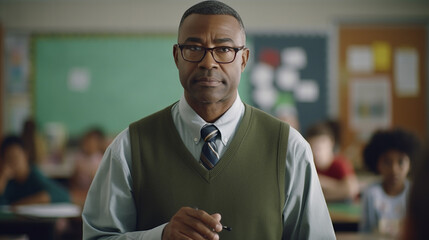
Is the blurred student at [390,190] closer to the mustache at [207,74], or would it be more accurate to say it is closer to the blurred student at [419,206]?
the mustache at [207,74]

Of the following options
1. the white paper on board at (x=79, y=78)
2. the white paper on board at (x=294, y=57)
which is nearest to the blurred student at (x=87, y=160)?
the white paper on board at (x=79, y=78)

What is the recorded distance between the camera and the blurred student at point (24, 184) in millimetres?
3693

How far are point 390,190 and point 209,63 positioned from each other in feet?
6.84

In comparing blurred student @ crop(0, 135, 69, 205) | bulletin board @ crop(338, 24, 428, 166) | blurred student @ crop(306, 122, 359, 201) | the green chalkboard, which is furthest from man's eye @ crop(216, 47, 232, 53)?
bulletin board @ crop(338, 24, 428, 166)

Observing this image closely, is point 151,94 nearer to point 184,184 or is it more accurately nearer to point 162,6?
point 162,6

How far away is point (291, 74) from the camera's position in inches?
238

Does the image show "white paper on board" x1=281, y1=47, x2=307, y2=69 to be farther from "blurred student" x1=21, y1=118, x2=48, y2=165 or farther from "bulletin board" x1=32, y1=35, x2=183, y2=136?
"blurred student" x1=21, y1=118, x2=48, y2=165

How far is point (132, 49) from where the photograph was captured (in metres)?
5.95

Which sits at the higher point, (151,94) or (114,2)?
(114,2)

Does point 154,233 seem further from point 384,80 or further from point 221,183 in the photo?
point 384,80

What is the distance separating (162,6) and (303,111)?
1956 millimetres

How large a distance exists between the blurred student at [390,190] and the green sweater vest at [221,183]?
70.6 inches

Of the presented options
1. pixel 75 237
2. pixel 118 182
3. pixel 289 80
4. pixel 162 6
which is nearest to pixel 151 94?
pixel 162 6

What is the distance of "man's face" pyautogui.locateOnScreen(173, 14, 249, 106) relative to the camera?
4.21 feet
